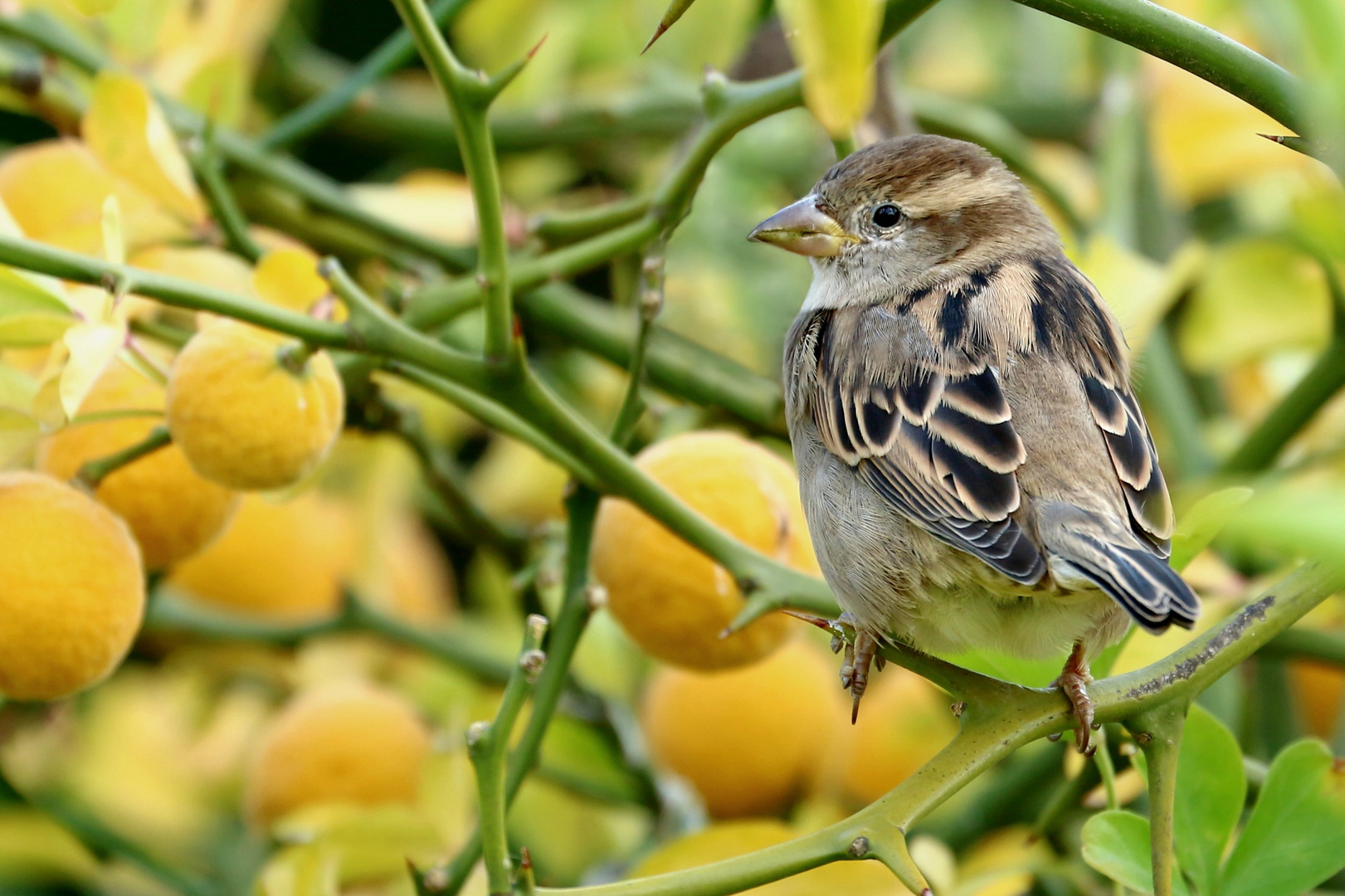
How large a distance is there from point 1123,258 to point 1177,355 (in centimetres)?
61

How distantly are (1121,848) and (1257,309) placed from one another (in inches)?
43.6

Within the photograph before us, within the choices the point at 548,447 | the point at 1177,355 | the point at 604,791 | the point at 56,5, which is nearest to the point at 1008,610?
the point at 548,447

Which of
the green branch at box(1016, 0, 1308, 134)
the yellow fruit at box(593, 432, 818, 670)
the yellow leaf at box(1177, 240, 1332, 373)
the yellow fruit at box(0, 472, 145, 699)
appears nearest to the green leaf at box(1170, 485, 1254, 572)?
the green branch at box(1016, 0, 1308, 134)

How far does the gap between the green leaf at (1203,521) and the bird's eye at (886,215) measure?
65cm

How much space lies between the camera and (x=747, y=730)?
1783 millimetres

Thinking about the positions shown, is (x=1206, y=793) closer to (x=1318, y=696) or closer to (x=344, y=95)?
(x=1318, y=696)

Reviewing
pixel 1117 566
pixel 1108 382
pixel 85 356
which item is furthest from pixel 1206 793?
pixel 85 356

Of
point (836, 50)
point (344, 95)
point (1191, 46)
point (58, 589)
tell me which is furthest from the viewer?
point (344, 95)

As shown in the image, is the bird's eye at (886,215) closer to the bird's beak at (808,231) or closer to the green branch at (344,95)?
the bird's beak at (808,231)

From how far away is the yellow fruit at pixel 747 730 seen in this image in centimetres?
178

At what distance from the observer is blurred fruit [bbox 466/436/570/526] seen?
2168 millimetres

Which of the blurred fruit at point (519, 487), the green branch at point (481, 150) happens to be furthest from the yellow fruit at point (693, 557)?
the blurred fruit at point (519, 487)

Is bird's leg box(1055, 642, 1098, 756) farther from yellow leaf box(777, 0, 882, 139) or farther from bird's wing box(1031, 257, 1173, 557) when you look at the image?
yellow leaf box(777, 0, 882, 139)

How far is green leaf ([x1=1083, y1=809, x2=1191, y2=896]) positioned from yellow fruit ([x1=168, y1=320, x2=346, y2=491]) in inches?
27.6
